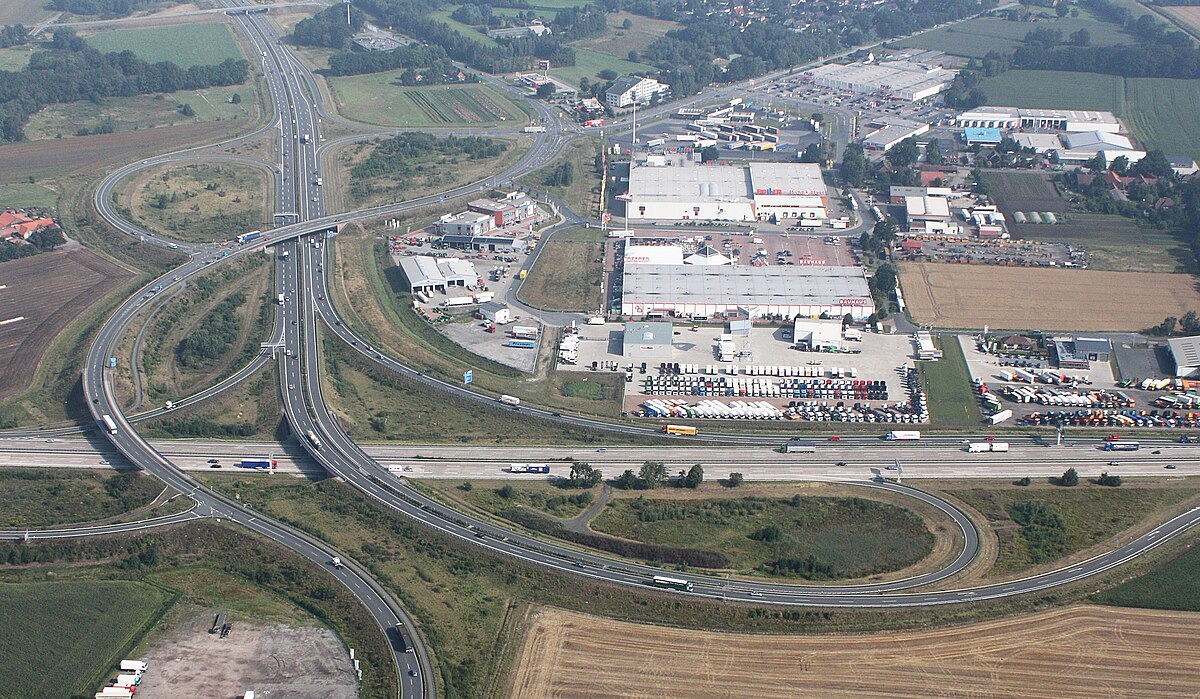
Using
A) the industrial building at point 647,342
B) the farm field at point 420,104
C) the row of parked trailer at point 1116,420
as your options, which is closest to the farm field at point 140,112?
the farm field at point 420,104

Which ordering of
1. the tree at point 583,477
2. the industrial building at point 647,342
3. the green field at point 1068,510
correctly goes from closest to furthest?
1. the green field at point 1068,510
2. the tree at point 583,477
3. the industrial building at point 647,342

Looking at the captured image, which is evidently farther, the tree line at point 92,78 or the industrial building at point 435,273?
the tree line at point 92,78

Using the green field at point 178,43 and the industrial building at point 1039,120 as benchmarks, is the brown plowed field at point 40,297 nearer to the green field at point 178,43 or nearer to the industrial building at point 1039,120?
the green field at point 178,43

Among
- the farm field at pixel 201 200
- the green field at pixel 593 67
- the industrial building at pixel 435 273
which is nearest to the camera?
the industrial building at pixel 435 273

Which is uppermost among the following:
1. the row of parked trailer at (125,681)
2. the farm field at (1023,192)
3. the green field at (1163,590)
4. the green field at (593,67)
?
the green field at (593,67)

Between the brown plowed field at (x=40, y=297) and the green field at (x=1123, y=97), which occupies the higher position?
the green field at (x=1123, y=97)

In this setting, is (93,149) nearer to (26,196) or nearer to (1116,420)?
(26,196)

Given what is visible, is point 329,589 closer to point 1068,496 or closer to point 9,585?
point 9,585

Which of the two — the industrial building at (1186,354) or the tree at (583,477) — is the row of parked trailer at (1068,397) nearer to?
the industrial building at (1186,354)

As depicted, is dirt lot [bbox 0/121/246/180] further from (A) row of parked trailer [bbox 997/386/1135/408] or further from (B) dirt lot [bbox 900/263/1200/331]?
(A) row of parked trailer [bbox 997/386/1135/408]
